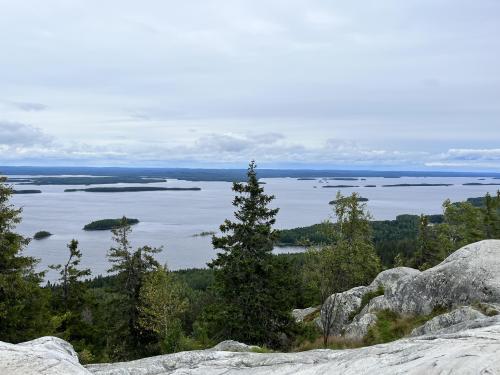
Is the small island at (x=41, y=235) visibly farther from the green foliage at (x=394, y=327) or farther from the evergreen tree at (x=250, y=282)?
the green foliage at (x=394, y=327)

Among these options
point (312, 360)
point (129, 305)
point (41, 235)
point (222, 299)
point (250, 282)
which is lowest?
point (41, 235)

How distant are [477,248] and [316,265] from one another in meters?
9.06

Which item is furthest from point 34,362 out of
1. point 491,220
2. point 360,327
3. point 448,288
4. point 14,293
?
point 491,220

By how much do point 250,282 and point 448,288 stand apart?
1251 cm

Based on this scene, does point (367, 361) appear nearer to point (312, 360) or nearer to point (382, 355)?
point (382, 355)

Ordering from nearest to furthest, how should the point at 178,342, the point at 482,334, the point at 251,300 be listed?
the point at 482,334 < the point at 178,342 < the point at 251,300

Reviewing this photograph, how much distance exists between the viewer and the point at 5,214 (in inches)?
926

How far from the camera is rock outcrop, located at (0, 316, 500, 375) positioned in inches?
324

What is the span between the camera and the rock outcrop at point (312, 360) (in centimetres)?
823

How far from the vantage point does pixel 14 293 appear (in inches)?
900

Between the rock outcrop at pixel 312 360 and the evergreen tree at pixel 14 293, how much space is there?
12.6 m

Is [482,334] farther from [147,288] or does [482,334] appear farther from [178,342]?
[147,288]

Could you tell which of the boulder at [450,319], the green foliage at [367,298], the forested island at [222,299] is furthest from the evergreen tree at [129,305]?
the boulder at [450,319]

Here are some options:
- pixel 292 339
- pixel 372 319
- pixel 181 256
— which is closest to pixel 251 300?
pixel 292 339
